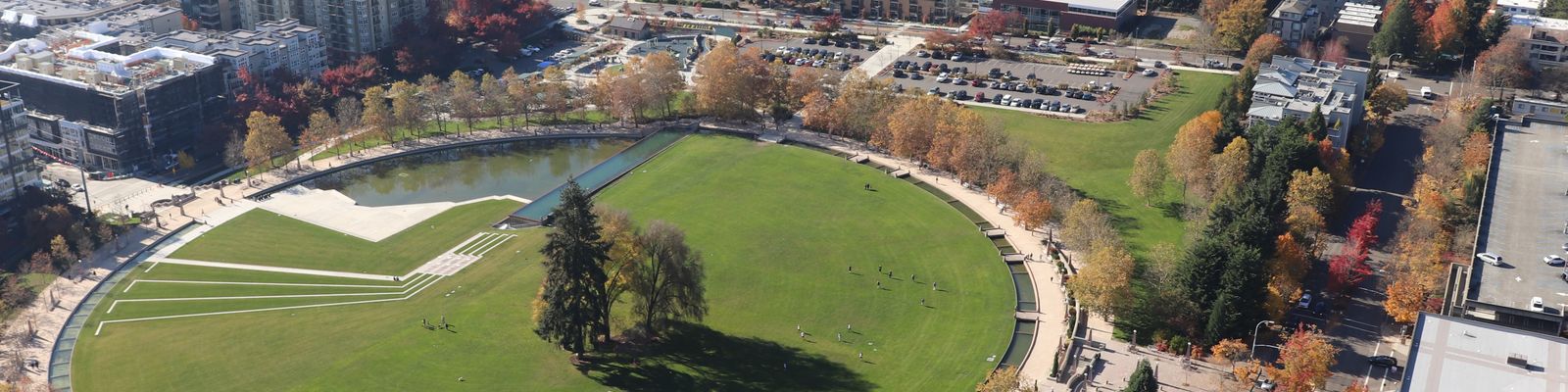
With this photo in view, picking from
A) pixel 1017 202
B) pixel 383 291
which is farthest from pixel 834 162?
pixel 383 291

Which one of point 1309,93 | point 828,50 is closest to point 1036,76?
point 828,50

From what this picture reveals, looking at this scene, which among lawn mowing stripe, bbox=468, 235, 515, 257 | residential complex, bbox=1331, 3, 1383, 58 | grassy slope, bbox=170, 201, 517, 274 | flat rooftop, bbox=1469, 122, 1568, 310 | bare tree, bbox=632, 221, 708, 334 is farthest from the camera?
residential complex, bbox=1331, 3, 1383, 58

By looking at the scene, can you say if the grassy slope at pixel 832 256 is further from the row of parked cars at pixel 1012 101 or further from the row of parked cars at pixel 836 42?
the row of parked cars at pixel 836 42

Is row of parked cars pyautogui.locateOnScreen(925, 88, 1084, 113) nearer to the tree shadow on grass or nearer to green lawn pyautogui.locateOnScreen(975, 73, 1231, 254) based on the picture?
green lawn pyautogui.locateOnScreen(975, 73, 1231, 254)

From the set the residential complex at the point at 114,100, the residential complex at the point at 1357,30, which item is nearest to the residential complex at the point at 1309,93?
the residential complex at the point at 1357,30

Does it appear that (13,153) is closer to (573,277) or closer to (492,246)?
(492,246)

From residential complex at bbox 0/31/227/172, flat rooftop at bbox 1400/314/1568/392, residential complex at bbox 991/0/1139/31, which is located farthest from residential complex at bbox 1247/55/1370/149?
residential complex at bbox 0/31/227/172

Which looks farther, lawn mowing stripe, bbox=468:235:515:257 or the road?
lawn mowing stripe, bbox=468:235:515:257
